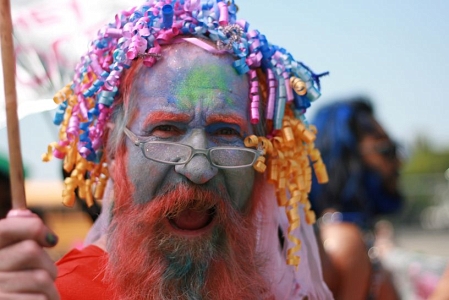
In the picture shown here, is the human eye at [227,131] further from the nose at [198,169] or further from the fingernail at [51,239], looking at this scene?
the fingernail at [51,239]

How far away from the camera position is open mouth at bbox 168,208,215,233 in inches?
73.0

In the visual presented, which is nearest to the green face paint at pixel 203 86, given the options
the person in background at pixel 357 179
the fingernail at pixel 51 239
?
the fingernail at pixel 51 239

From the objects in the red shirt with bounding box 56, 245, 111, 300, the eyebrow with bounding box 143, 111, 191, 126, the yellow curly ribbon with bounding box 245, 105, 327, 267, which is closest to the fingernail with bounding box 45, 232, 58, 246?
the red shirt with bounding box 56, 245, 111, 300

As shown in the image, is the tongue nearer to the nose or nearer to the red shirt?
the nose

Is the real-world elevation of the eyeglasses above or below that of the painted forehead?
below

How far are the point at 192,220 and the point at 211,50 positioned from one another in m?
0.49

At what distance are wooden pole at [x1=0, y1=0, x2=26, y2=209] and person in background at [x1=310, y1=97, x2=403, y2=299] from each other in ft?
6.77

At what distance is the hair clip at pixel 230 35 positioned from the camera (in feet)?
6.45

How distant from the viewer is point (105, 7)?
235 cm

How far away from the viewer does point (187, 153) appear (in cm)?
184

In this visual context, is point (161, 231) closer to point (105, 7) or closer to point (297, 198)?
point (297, 198)

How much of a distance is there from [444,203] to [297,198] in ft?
51.5

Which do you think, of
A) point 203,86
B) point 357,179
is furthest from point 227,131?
point 357,179

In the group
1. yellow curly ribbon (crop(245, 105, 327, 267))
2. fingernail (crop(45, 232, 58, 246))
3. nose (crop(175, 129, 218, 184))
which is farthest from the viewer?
yellow curly ribbon (crop(245, 105, 327, 267))
